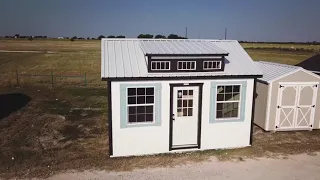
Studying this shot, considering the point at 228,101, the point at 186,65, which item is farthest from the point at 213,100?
the point at 186,65

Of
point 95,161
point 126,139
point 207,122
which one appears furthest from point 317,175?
point 95,161

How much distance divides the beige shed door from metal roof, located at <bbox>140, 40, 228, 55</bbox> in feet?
13.0

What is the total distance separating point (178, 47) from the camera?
10352mm

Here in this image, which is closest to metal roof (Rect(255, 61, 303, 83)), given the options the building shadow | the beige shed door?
the beige shed door

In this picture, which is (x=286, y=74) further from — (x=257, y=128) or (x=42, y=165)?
(x=42, y=165)

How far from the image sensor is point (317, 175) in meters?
8.47

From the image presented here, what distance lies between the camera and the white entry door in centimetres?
971

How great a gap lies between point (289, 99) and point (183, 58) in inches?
226

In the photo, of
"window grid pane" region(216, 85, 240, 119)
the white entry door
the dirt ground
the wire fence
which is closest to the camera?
the dirt ground

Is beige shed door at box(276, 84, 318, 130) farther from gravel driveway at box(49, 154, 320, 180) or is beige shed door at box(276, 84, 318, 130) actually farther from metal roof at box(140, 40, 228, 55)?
metal roof at box(140, 40, 228, 55)

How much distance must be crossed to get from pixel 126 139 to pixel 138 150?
23.3 inches

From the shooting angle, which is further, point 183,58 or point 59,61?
point 59,61

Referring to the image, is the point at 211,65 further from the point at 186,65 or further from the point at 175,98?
the point at 175,98

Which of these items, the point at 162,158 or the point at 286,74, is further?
the point at 286,74
